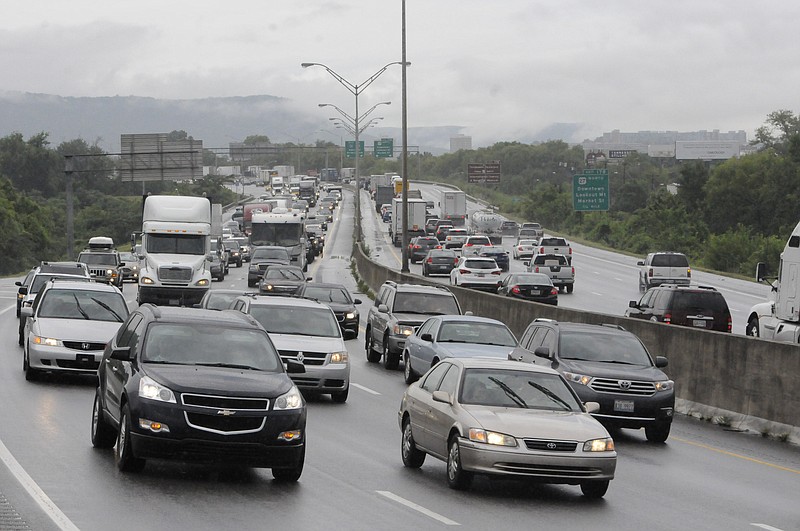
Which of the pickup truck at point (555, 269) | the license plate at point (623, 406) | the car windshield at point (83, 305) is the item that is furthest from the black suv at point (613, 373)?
the pickup truck at point (555, 269)

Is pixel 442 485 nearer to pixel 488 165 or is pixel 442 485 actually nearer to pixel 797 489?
pixel 797 489

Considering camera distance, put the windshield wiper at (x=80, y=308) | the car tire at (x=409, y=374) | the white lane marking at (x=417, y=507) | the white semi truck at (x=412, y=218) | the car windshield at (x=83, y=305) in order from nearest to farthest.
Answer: the white lane marking at (x=417, y=507)
the windshield wiper at (x=80, y=308)
the car windshield at (x=83, y=305)
the car tire at (x=409, y=374)
the white semi truck at (x=412, y=218)

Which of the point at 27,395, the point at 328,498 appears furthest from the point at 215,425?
the point at 27,395

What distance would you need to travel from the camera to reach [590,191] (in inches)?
3686

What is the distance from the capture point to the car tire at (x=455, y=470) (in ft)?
40.9

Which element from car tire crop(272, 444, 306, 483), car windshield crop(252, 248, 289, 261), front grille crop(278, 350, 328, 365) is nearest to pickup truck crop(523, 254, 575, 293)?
car windshield crop(252, 248, 289, 261)

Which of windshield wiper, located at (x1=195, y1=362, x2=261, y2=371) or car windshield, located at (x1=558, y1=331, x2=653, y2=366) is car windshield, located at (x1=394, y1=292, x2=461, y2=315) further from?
windshield wiper, located at (x1=195, y1=362, x2=261, y2=371)

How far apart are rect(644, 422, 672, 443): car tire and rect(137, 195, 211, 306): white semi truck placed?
1057 inches

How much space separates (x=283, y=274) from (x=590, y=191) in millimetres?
52658

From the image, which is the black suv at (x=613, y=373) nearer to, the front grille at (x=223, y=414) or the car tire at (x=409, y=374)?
the car tire at (x=409, y=374)

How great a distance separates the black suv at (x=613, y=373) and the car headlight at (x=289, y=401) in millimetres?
6389

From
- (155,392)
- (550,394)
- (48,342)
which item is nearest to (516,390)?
(550,394)

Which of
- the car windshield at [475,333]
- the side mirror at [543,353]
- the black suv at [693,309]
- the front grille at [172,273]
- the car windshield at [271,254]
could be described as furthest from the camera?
the car windshield at [271,254]

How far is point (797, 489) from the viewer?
14031 mm
